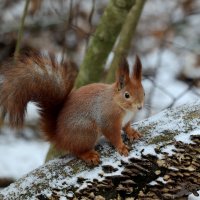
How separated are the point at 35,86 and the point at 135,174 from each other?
46 centimetres

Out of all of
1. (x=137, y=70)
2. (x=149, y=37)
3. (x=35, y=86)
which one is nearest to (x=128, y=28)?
(x=137, y=70)

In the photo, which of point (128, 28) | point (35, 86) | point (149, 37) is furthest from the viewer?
point (149, 37)

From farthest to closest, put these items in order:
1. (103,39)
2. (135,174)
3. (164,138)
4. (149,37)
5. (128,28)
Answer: (149,37), (128,28), (103,39), (164,138), (135,174)

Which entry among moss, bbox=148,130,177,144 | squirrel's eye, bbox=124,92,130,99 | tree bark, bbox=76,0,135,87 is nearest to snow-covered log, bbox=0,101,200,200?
moss, bbox=148,130,177,144

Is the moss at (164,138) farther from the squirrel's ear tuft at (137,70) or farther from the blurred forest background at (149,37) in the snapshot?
the blurred forest background at (149,37)

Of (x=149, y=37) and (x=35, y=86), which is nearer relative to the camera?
(x=35, y=86)

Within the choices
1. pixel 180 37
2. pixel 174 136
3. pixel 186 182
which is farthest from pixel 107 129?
pixel 180 37

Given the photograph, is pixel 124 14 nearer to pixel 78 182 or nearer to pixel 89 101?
pixel 89 101

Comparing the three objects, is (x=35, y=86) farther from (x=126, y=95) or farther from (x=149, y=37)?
(x=149, y=37)

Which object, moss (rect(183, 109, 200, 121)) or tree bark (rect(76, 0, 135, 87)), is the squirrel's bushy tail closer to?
moss (rect(183, 109, 200, 121))

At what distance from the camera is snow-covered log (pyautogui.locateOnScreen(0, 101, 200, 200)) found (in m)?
1.49

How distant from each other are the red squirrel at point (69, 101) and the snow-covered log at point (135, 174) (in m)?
0.09

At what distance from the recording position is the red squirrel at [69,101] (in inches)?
65.9

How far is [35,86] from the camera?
1708mm
